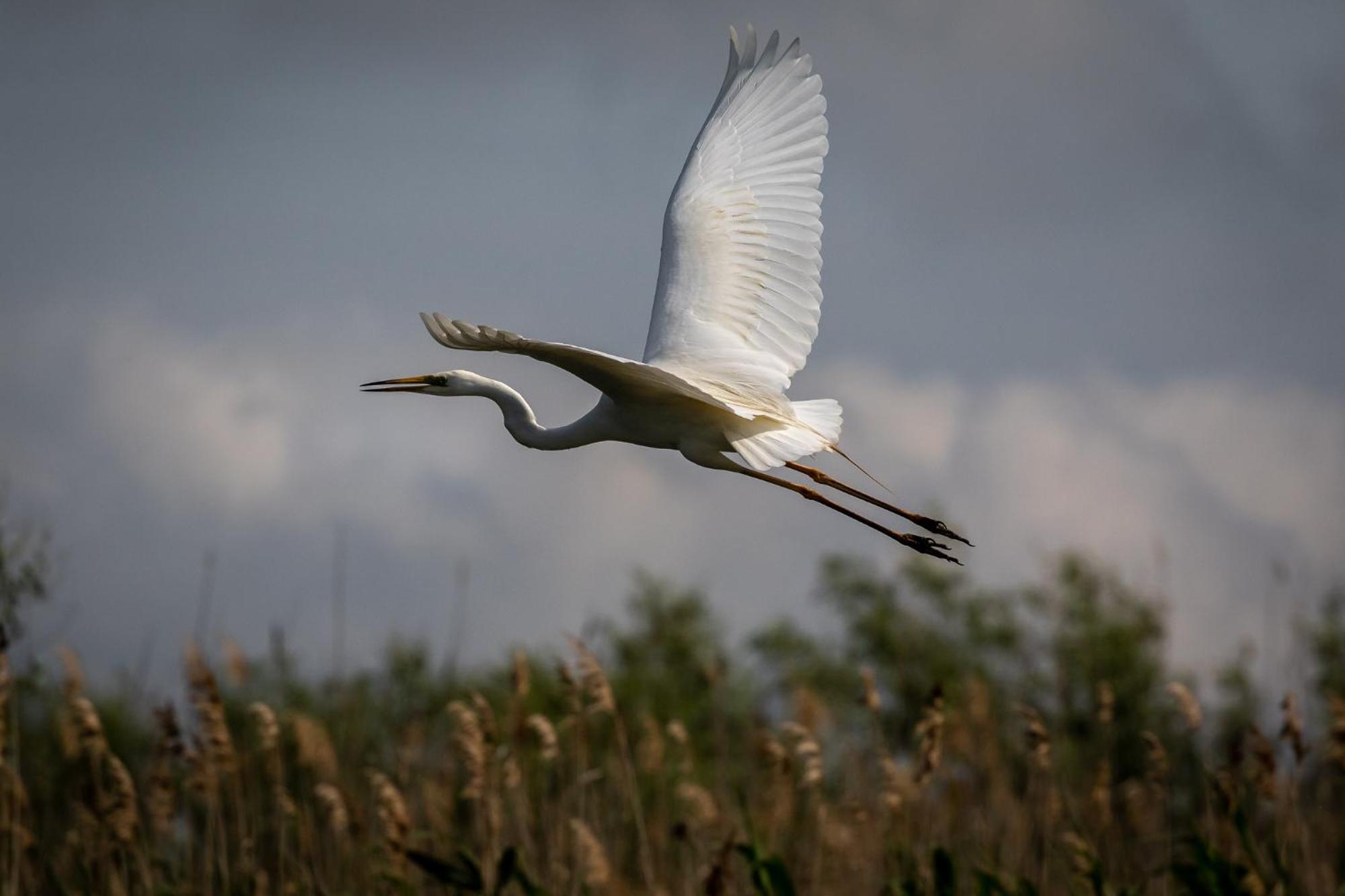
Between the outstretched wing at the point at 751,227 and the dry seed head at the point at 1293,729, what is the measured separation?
2.58 metres

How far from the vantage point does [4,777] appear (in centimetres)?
702

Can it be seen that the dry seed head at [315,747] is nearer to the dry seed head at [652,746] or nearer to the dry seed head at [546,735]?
the dry seed head at [652,746]

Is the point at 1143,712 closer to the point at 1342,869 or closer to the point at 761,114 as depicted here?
the point at 1342,869

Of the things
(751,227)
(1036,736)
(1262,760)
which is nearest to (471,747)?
(1036,736)

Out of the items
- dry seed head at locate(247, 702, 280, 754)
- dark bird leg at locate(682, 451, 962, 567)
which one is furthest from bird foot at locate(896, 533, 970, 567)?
dry seed head at locate(247, 702, 280, 754)

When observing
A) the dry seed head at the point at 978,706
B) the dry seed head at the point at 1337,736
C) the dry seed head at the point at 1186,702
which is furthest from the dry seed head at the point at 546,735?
the dry seed head at the point at 978,706

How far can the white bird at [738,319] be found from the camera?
6.25 m

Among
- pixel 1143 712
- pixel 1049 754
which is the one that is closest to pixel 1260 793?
pixel 1049 754

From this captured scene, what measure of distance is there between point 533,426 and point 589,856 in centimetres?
192

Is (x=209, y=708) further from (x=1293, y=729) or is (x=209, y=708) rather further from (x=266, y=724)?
(x=1293, y=729)

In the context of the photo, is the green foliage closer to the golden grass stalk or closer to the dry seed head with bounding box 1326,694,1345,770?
the golden grass stalk

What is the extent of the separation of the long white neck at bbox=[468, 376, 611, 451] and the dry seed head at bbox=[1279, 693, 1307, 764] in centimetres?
309

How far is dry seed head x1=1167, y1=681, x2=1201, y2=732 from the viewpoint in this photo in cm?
622

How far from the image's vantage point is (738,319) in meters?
7.37
